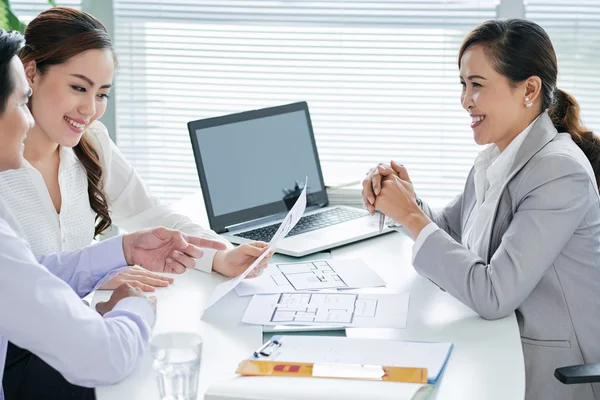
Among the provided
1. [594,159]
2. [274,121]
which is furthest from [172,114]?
[594,159]

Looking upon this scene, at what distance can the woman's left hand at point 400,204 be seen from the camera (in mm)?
1832

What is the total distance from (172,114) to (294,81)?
0.57 m

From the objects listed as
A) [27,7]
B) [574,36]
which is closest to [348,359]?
[574,36]

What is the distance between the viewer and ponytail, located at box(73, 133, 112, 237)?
85.3 inches

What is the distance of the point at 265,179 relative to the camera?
2445 millimetres

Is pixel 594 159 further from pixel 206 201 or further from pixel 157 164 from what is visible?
pixel 157 164

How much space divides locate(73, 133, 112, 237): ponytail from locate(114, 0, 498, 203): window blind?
4.79 ft

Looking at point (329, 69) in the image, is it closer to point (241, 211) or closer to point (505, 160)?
point (241, 211)

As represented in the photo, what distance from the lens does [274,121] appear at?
8.25 ft

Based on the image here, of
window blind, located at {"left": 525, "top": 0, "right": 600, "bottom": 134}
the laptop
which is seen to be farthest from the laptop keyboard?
window blind, located at {"left": 525, "top": 0, "right": 600, "bottom": 134}

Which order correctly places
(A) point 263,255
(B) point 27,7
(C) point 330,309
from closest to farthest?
(C) point 330,309 < (A) point 263,255 < (B) point 27,7

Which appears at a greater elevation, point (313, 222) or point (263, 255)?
point (263, 255)

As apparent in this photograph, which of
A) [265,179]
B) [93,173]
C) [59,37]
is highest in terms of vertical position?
[59,37]

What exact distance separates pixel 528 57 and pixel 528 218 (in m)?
0.44
